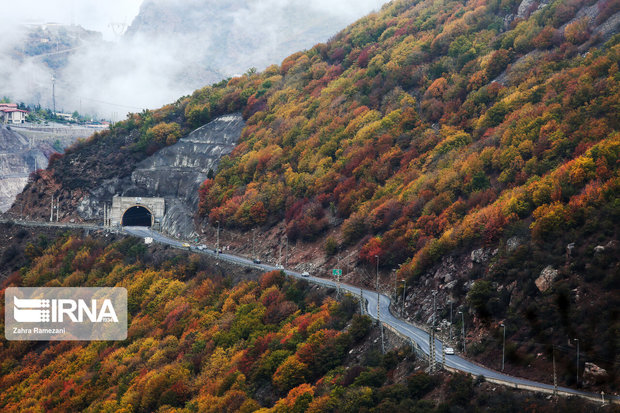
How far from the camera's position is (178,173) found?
122 meters

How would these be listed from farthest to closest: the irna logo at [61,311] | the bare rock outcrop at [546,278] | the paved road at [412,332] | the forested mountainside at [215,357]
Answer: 1. the irna logo at [61,311]
2. the bare rock outcrop at [546,278]
3. the forested mountainside at [215,357]
4. the paved road at [412,332]

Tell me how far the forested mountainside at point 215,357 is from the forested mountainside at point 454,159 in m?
6.25

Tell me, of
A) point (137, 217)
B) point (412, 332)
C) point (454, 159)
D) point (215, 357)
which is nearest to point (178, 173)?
point (137, 217)

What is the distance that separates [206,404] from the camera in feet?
193

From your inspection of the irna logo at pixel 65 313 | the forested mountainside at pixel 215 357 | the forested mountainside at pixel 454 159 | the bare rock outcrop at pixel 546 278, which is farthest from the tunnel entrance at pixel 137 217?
the bare rock outcrop at pixel 546 278

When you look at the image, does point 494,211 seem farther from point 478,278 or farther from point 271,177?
point 271,177


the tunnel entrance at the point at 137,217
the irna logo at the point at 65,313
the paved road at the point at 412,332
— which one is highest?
the tunnel entrance at the point at 137,217

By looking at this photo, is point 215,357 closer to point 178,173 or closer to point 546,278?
point 546,278

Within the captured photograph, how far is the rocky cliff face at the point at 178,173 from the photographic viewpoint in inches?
4658

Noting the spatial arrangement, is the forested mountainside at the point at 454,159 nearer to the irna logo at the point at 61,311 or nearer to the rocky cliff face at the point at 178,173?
the rocky cliff face at the point at 178,173

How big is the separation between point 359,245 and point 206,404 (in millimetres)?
27045

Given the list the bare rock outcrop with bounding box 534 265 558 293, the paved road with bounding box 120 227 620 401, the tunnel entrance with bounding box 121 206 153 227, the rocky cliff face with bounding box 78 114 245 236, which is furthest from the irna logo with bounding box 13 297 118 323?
the bare rock outcrop with bounding box 534 265 558 293

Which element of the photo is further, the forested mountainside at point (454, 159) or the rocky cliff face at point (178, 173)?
→ the rocky cliff face at point (178, 173)

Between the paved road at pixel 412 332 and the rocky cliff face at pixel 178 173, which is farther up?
the rocky cliff face at pixel 178 173
